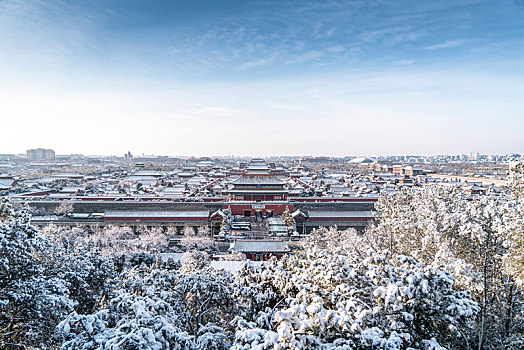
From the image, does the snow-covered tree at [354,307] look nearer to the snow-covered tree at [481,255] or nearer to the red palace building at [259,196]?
the snow-covered tree at [481,255]

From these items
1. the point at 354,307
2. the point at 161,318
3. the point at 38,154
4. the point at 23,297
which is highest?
the point at 38,154

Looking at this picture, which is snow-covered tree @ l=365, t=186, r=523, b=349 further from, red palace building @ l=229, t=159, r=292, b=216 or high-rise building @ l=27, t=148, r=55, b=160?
high-rise building @ l=27, t=148, r=55, b=160

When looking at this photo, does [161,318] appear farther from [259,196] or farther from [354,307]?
[259,196]

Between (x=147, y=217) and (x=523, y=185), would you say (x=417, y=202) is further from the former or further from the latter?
(x=147, y=217)

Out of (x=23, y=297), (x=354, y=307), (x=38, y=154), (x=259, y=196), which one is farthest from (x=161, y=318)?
(x=38, y=154)

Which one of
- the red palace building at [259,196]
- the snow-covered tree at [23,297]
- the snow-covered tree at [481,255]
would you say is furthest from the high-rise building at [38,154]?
the snow-covered tree at [481,255]

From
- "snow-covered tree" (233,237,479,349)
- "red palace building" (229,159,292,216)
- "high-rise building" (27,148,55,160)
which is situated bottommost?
"red palace building" (229,159,292,216)

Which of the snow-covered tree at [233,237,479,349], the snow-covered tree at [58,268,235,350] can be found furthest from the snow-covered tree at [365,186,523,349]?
the snow-covered tree at [58,268,235,350]

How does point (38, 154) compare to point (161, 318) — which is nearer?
point (161, 318)

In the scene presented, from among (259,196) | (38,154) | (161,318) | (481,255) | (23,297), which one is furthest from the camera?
(38,154)

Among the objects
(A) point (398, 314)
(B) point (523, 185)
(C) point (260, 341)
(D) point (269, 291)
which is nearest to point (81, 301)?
(D) point (269, 291)

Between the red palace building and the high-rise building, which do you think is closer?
the red palace building
